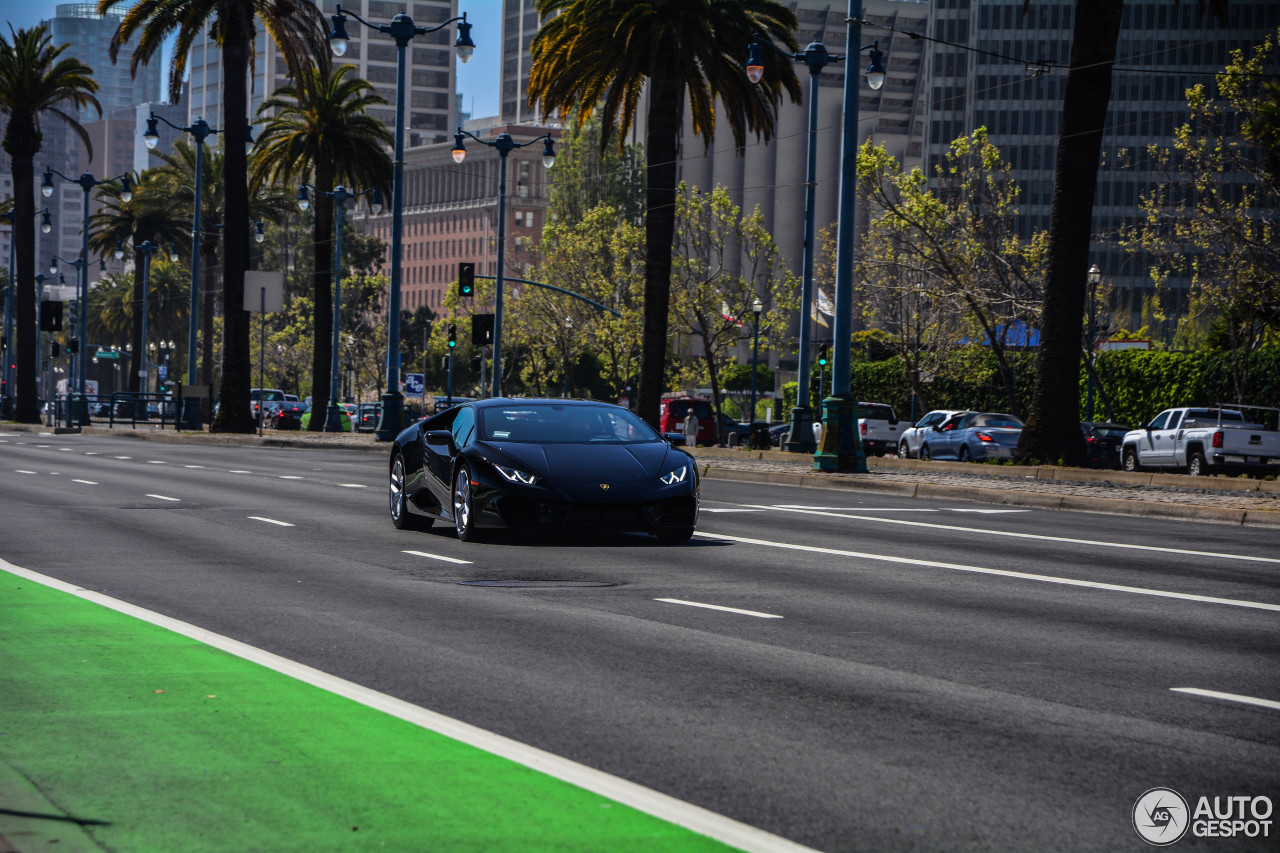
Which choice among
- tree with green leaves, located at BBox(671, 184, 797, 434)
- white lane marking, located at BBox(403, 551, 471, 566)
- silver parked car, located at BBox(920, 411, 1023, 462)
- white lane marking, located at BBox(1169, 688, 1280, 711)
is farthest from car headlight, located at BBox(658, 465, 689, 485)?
tree with green leaves, located at BBox(671, 184, 797, 434)

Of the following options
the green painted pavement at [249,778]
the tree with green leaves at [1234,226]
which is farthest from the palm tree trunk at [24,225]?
the green painted pavement at [249,778]

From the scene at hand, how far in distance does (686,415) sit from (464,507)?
4061 cm

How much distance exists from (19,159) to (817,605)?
58208mm

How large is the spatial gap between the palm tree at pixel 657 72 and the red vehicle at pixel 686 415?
50.1 feet

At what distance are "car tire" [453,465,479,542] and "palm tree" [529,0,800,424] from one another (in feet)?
70.8

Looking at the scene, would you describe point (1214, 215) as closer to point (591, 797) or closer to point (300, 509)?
point (300, 509)

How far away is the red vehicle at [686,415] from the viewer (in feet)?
181

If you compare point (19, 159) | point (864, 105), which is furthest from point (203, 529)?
point (864, 105)

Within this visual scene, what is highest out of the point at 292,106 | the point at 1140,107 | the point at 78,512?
the point at 1140,107

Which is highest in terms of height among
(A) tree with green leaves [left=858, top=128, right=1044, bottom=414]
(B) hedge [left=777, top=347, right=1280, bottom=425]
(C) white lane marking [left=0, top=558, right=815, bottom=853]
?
(A) tree with green leaves [left=858, top=128, right=1044, bottom=414]

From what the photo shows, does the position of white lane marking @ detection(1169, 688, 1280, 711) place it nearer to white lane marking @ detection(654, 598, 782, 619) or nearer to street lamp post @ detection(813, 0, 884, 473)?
white lane marking @ detection(654, 598, 782, 619)

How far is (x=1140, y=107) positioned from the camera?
13325 centimetres

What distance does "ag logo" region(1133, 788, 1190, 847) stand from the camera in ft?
16.8

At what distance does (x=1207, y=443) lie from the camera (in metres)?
35.6
